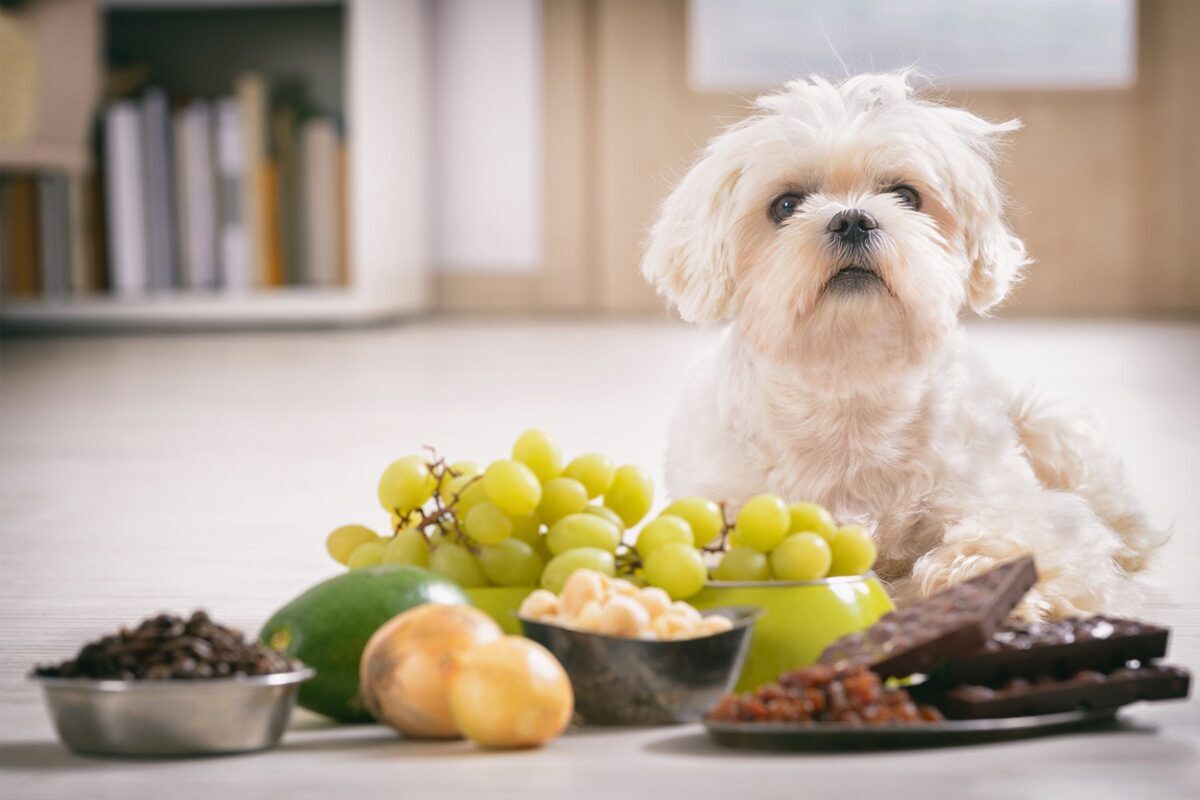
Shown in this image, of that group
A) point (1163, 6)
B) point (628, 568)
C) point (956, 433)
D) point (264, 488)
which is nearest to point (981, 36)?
point (1163, 6)

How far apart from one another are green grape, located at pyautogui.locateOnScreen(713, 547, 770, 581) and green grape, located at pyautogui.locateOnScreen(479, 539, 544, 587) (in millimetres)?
169

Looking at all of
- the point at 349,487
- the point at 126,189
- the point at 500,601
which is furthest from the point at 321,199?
the point at 500,601

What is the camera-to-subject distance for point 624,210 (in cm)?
750

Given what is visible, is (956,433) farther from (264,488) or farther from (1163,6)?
(1163,6)

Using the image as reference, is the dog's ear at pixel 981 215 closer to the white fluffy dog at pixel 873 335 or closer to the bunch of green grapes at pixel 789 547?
the white fluffy dog at pixel 873 335

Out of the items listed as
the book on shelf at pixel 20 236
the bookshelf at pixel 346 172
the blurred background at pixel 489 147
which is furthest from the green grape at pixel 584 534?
the book on shelf at pixel 20 236

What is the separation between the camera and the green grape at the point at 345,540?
5.39 ft

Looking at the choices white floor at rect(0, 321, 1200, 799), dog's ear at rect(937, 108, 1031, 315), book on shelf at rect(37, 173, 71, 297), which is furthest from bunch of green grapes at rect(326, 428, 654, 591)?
book on shelf at rect(37, 173, 71, 297)

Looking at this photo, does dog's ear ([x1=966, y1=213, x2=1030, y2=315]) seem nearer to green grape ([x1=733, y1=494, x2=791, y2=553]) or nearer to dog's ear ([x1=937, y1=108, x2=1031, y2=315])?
dog's ear ([x1=937, y1=108, x2=1031, y2=315])

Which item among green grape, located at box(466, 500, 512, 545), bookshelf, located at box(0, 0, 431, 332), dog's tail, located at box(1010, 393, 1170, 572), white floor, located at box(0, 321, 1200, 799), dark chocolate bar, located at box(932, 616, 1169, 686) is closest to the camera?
white floor, located at box(0, 321, 1200, 799)

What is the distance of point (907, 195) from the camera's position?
1905 millimetres

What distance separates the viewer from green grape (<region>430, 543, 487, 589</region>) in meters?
1.49

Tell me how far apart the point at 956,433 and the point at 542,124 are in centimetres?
576

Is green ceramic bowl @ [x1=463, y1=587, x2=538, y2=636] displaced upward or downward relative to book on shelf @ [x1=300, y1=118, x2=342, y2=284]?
downward
